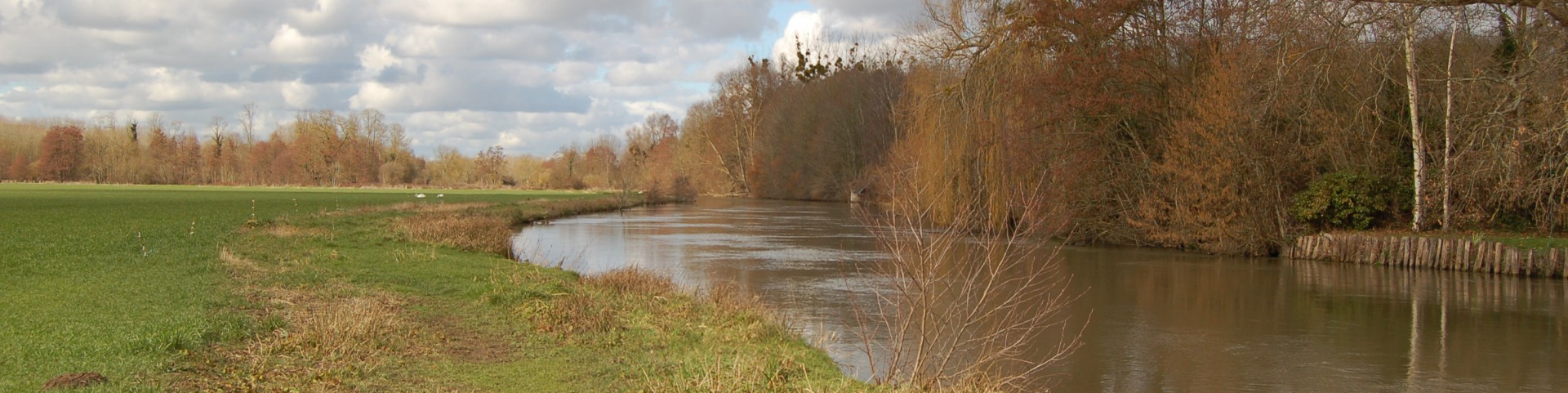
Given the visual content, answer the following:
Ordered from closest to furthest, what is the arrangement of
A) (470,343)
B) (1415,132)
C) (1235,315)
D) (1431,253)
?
(470,343) → (1235,315) → (1431,253) → (1415,132)

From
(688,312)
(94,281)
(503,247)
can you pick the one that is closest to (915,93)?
(503,247)

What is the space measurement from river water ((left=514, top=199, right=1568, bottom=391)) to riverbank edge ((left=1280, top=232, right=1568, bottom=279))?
0.45 metres

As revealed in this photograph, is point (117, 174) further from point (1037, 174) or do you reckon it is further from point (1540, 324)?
point (1540, 324)

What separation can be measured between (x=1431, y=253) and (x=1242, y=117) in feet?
15.3

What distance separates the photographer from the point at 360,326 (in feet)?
30.7

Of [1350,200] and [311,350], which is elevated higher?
[1350,200]

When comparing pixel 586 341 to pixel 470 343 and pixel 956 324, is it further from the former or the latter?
pixel 956 324

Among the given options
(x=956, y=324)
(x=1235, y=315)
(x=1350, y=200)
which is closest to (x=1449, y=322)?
(x=1235, y=315)

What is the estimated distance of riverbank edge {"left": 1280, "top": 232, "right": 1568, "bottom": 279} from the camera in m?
19.4

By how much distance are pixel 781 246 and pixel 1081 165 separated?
766 cm

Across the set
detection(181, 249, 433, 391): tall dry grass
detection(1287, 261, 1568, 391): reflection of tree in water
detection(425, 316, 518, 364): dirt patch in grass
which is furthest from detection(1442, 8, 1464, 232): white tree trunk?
detection(181, 249, 433, 391): tall dry grass

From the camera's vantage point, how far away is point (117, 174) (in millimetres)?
98938

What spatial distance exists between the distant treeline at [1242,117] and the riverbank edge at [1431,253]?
66cm

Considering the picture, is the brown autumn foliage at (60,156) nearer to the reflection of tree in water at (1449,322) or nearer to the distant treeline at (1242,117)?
the distant treeline at (1242,117)
